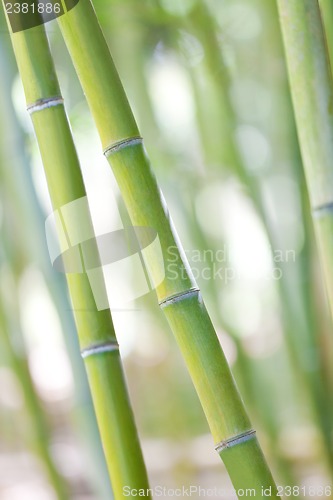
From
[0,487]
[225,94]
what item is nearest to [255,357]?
[225,94]

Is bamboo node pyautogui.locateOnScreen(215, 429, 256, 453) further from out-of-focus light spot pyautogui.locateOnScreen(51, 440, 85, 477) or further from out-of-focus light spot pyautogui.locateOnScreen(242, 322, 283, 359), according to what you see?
out-of-focus light spot pyautogui.locateOnScreen(51, 440, 85, 477)

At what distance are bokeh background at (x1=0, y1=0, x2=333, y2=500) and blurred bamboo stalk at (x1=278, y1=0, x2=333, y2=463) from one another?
0.18 metres

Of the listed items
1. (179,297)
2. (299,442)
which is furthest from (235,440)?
(299,442)

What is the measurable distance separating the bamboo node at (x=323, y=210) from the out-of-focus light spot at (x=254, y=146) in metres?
0.38

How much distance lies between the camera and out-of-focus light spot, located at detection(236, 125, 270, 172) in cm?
78

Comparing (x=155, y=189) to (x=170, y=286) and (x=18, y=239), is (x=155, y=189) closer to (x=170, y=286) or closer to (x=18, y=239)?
(x=170, y=286)

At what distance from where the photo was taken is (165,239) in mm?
374

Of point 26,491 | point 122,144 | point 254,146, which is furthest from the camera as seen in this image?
point 26,491

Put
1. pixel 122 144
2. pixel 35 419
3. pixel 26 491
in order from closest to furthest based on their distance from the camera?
pixel 122 144 < pixel 35 419 < pixel 26 491

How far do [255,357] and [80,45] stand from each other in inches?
20.5

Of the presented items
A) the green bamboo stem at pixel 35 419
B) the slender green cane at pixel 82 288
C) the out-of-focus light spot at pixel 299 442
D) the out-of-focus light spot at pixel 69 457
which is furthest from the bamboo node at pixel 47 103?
the out-of-focus light spot at pixel 69 457

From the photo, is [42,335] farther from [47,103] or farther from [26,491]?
[47,103]

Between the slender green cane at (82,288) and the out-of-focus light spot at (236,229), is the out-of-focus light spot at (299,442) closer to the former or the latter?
the out-of-focus light spot at (236,229)

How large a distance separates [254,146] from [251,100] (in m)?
0.06
